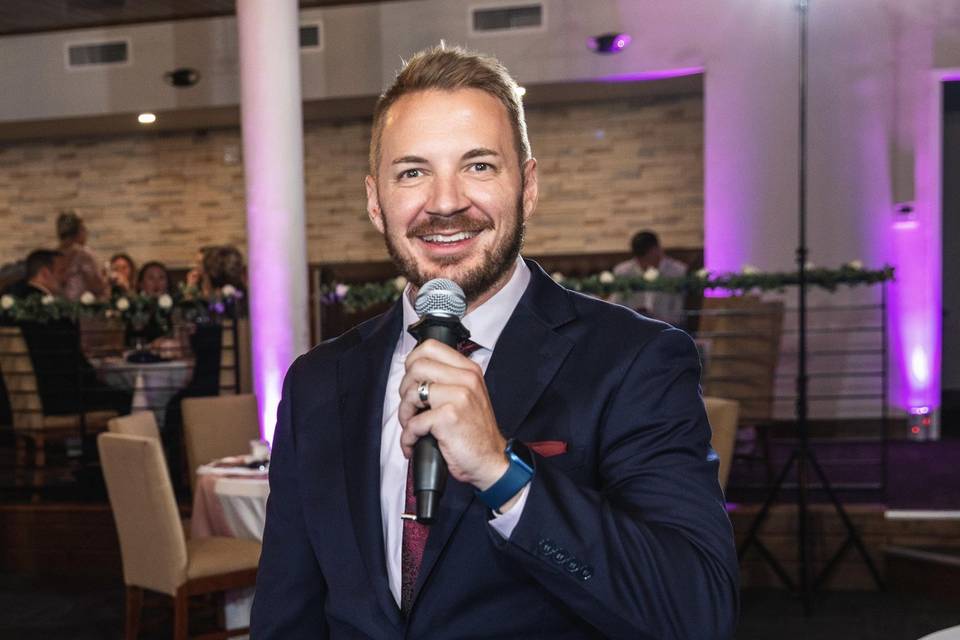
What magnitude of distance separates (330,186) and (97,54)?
258 cm

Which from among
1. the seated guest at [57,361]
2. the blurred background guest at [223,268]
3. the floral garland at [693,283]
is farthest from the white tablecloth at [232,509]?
the blurred background guest at [223,268]

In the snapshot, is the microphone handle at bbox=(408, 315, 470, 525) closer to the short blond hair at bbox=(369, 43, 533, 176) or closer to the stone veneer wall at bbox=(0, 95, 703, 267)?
the short blond hair at bbox=(369, 43, 533, 176)

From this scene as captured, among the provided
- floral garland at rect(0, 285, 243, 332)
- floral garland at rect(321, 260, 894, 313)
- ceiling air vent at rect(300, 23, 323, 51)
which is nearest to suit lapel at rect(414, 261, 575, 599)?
floral garland at rect(321, 260, 894, 313)

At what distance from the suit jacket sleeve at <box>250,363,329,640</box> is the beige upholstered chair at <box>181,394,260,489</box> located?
3897 millimetres

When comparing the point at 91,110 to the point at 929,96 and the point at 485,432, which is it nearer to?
the point at 929,96

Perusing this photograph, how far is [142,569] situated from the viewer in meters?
3.97

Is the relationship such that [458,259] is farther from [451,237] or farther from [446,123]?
[446,123]

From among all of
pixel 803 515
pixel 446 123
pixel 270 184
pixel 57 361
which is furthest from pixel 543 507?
pixel 57 361

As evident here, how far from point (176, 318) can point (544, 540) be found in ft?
18.5

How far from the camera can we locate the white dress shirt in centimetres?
128

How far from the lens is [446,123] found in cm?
122

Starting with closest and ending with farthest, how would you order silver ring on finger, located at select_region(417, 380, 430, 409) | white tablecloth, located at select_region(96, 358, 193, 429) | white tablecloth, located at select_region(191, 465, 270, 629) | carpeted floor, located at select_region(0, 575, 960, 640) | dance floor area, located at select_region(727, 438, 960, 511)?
silver ring on finger, located at select_region(417, 380, 430, 409) < white tablecloth, located at select_region(191, 465, 270, 629) < carpeted floor, located at select_region(0, 575, 960, 640) < dance floor area, located at select_region(727, 438, 960, 511) < white tablecloth, located at select_region(96, 358, 193, 429)

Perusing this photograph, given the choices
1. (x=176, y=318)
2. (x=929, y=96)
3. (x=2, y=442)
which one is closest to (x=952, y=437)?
(x=929, y=96)

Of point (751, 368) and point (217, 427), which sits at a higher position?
point (751, 368)
